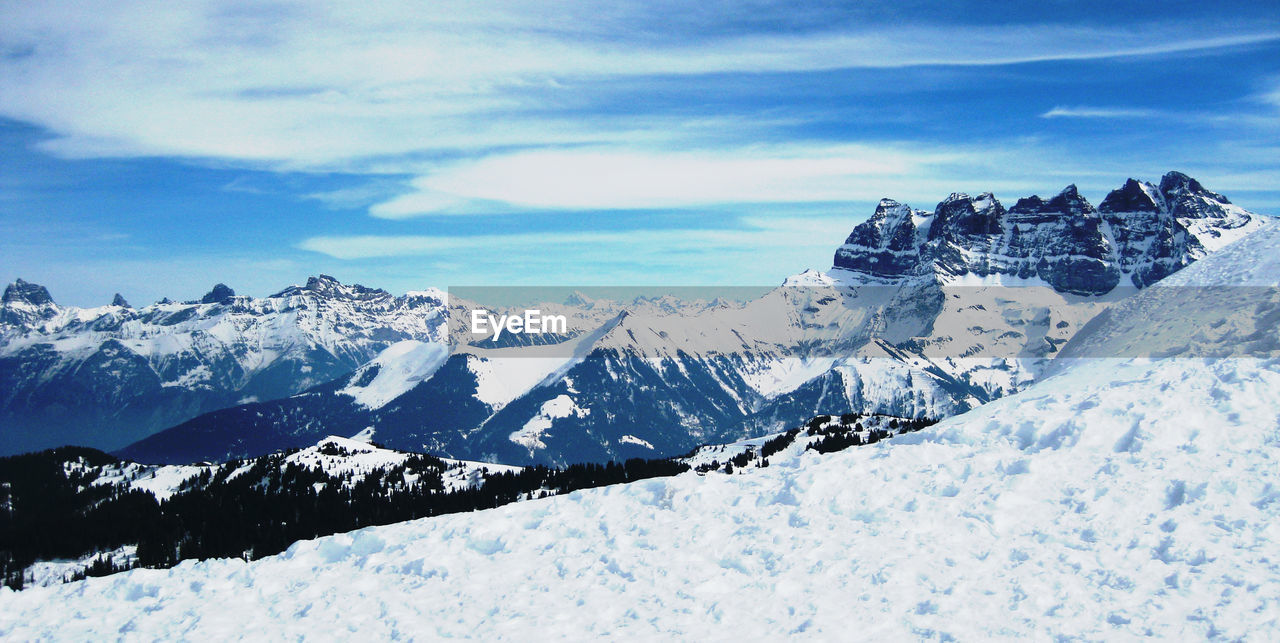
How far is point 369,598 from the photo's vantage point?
28.7 m

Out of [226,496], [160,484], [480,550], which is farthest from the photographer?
[160,484]

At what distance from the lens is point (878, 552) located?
88.1 feet

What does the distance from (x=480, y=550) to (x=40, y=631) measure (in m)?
15.8

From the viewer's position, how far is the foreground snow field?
893 inches

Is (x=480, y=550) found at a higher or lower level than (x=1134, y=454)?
lower

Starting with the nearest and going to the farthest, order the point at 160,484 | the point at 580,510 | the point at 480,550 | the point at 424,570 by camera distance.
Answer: the point at 424,570 → the point at 480,550 → the point at 580,510 → the point at 160,484

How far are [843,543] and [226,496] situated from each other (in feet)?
360

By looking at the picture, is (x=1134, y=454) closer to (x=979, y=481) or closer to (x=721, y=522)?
(x=979, y=481)

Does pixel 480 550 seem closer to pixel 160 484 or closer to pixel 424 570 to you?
pixel 424 570

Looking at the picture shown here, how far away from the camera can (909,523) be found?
94.0 ft

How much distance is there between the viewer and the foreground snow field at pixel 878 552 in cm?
2267

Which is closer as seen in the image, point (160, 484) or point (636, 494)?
point (636, 494)

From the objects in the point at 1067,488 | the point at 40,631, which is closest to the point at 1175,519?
the point at 1067,488

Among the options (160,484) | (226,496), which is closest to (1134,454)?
(226,496)
